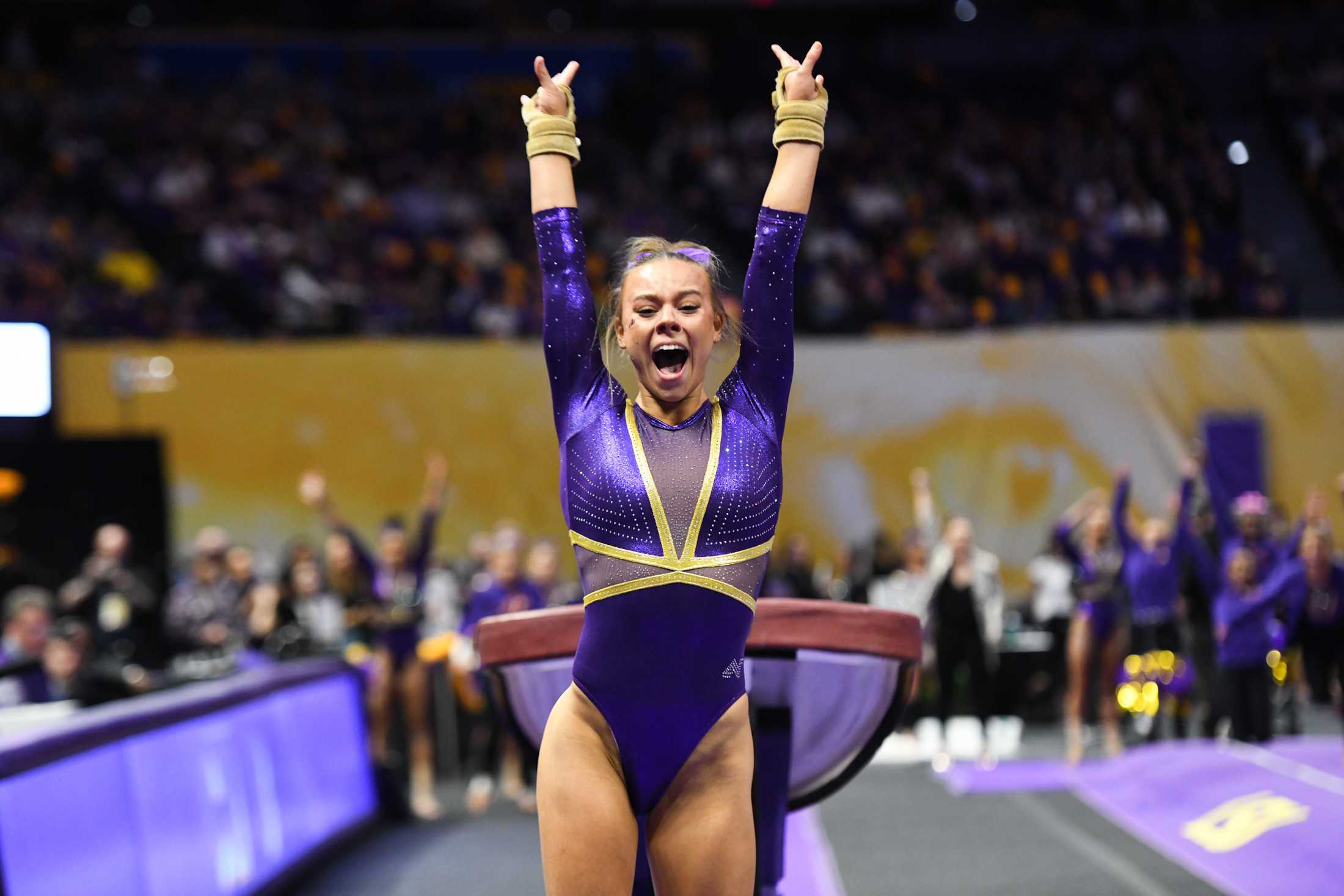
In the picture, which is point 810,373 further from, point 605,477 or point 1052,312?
point 605,477

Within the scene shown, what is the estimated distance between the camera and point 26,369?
8773 millimetres

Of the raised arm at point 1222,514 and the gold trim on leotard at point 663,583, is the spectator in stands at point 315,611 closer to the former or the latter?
the raised arm at point 1222,514

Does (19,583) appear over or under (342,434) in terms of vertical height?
under

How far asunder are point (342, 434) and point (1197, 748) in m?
7.00

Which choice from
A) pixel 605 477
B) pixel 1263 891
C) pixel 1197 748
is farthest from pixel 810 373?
pixel 605 477

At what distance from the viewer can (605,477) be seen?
203 centimetres

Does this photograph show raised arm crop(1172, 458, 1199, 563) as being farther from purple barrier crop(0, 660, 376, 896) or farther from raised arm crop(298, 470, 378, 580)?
purple barrier crop(0, 660, 376, 896)

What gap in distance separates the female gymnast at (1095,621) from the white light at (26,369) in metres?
6.93

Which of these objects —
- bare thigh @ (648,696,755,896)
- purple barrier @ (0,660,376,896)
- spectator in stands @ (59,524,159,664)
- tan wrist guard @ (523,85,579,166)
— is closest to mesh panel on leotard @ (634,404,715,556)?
bare thigh @ (648,696,755,896)

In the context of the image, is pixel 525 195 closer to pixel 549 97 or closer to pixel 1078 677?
pixel 1078 677

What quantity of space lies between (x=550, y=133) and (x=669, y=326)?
415 millimetres

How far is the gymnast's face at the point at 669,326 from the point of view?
6.76ft

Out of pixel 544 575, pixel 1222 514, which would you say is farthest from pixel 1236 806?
pixel 544 575

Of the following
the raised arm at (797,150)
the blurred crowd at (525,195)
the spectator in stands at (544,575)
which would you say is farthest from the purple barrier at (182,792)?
the blurred crowd at (525,195)
